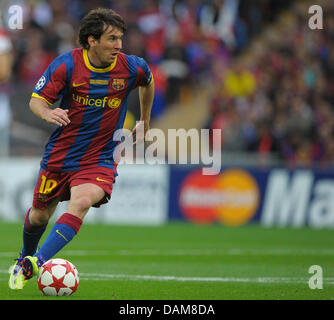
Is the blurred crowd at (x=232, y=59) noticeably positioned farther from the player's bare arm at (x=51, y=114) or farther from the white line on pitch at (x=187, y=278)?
the player's bare arm at (x=51, y=114)

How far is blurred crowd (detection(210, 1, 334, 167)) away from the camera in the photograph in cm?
1766

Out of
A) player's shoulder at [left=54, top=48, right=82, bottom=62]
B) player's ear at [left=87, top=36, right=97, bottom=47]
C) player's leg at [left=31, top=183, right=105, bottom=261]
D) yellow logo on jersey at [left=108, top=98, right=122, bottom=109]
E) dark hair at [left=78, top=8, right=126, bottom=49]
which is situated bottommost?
player's leg at [left=31, top=183, right=105, bottom=261]

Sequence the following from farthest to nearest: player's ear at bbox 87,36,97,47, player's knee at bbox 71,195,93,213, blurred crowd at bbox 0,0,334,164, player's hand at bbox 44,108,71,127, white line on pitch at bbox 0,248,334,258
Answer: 1. blurred crowd at bbox 0,0,334,164
2. white line on pitch at bbox 0,248,334,258
3. player's ear at bbox 87,36,97,47
4. player's knee at bbox 71,195,93,213
5. player's hand at bbox 44,108,71,127

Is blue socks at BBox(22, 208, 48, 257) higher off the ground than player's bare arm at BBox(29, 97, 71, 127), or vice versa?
player's bare arm at BBox(29, 97, 71, 127)

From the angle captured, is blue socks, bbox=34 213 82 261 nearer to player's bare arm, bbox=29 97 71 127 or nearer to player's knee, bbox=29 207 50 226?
player's knee, bbox=29 207 50 226

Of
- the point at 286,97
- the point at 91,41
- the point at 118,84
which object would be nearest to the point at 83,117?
the point at 118,84

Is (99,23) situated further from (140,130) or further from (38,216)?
(38,216)

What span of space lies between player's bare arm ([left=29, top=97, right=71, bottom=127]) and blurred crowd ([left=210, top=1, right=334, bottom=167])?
10.8m

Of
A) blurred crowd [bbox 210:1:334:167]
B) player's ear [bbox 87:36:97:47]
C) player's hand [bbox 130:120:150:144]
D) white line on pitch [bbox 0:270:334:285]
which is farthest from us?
blurred crowd [bbox 210:1:334:167]

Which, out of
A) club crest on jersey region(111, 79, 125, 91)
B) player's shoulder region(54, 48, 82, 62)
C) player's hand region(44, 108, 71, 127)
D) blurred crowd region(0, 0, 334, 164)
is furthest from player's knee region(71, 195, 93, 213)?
blurred crowd region(0, 0, 334, 164)

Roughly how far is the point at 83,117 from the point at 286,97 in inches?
452

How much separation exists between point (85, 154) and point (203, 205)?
1020cm

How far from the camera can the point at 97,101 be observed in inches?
299

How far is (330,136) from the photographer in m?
17.4
